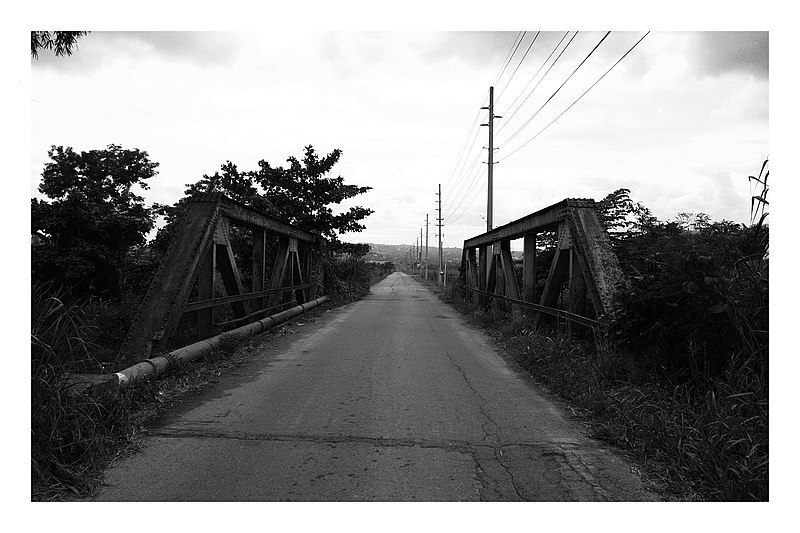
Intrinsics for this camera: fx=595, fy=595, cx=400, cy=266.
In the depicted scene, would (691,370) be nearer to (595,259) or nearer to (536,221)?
(595,259)

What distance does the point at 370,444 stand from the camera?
4277 mm

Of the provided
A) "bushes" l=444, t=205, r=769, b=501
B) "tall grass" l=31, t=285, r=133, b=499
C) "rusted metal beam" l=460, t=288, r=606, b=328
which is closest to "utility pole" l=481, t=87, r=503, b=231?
"rusted metal beam" l=460, t=288, r=606, b=328

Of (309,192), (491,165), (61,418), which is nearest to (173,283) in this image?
(61,418)

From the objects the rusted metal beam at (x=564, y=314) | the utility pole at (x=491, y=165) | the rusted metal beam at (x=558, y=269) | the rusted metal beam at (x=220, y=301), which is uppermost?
the utility pole at (x=491, y=165)

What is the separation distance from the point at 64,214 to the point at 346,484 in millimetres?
10547

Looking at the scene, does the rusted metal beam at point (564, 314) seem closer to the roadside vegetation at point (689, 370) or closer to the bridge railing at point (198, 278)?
the roadside vegetation at point (689, 370)

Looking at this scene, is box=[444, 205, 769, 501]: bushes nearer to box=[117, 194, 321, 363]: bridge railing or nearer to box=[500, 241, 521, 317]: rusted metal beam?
box=[117, 194, 321, 363]: bridge railing

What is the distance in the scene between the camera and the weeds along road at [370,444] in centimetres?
345

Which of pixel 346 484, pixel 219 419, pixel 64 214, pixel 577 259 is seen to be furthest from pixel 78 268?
pixel 346 484

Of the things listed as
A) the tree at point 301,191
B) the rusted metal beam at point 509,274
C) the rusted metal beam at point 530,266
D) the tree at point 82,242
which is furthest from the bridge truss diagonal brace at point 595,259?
the tree at point 301,191

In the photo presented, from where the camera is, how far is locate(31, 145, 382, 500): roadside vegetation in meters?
3.69

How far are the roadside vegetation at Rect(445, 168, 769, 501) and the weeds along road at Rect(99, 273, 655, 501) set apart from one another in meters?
0.32

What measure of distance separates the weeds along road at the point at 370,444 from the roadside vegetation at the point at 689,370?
12.4 inches

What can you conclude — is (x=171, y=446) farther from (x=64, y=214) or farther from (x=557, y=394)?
(x=64, y=214)
